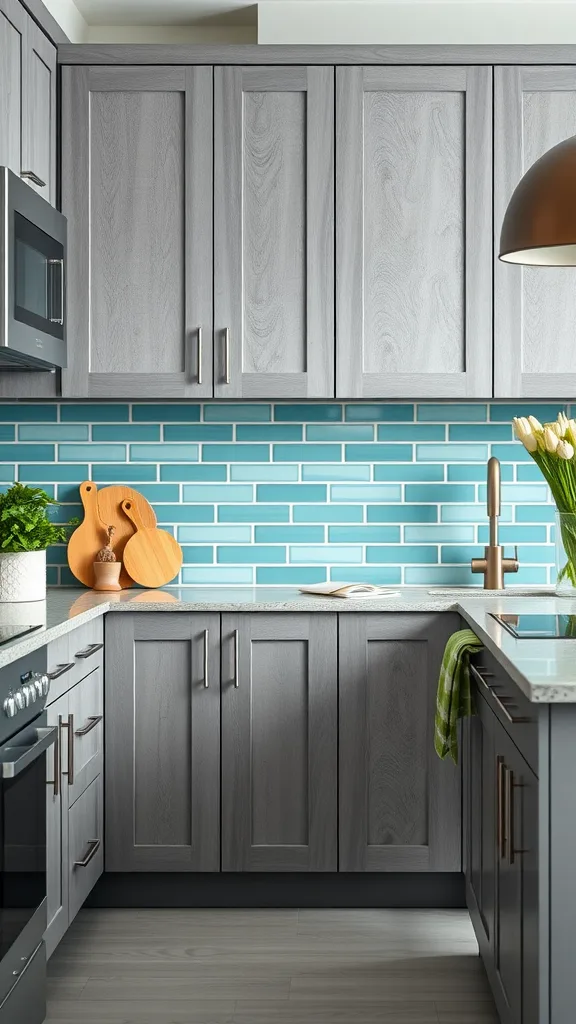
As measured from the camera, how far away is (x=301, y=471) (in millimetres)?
3504

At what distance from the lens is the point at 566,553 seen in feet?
9.50

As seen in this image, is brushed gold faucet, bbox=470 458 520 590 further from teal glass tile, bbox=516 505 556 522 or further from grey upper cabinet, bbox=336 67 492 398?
grey upper cabinet, bbox=336 67 492 398

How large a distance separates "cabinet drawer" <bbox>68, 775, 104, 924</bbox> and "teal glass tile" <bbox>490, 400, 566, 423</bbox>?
5.71 feet

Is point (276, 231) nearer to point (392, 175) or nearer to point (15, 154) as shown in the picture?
point (392, 175)

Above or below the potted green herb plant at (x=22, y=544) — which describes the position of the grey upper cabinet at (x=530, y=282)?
above

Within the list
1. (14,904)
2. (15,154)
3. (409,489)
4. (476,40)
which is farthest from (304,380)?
(14,904)

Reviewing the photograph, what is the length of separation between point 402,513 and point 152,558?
0.86 m

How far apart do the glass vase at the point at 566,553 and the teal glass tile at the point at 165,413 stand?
4.22 ft

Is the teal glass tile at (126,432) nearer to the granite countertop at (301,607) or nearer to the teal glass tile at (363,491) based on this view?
the granite countertop at (301,607)

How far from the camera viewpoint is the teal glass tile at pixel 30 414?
3.50 meters

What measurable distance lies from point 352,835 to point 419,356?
57.0 inches

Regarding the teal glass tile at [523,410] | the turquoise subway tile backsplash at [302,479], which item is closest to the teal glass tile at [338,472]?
the turquoise subway tile backsplash at [302,479]

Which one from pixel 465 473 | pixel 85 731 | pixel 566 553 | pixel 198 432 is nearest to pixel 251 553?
pixel 198 432

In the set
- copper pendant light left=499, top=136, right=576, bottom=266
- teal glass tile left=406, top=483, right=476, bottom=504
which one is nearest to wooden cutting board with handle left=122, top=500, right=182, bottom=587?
teal glass tile left=406, top=483, right=476, bottom=504
